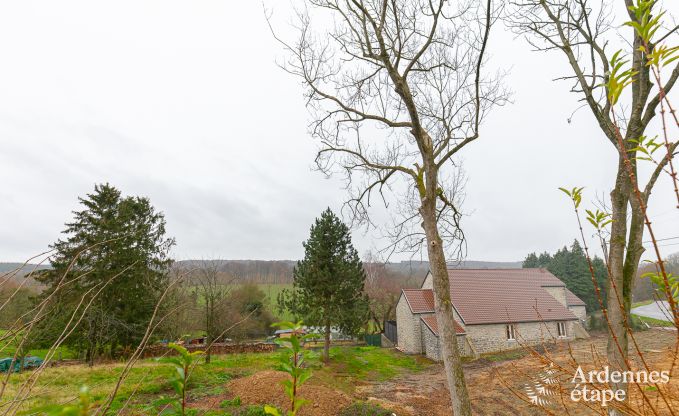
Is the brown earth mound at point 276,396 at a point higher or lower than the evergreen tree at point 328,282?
lower

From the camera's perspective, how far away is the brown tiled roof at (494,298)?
25.9 m

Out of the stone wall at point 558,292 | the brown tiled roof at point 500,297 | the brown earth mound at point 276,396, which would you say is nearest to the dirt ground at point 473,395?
the brown earth mound at point 276,396

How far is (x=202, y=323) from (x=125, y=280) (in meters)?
6.19

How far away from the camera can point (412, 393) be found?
549 inches

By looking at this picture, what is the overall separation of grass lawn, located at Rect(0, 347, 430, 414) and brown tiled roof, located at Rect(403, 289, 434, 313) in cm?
375

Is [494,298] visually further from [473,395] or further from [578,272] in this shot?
[578,272]

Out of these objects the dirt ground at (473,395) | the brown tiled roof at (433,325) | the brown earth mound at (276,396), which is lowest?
the dirt ground at (473,395)

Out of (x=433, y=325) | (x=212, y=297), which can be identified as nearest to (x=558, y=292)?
(x=433, y=325)

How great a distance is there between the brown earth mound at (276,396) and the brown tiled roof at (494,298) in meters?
16.2

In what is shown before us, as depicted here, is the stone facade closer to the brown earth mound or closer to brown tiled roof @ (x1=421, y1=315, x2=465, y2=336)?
brown tiled roof @ (x1=421, y1=315, x2=465, y2=336)

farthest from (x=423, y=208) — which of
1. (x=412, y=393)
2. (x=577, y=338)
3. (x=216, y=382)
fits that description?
(x=577, y=338)

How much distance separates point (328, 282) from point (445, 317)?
14.9 metres

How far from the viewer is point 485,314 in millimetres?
25609

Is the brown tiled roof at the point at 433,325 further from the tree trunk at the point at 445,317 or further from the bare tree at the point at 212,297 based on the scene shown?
the tree trunk at the point at 445,317
